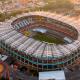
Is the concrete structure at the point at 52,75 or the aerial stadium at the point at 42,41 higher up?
the aerial stadium at the point at 42,41

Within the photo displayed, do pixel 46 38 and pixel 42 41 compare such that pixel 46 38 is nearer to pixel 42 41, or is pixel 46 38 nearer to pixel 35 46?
pixel 42 41

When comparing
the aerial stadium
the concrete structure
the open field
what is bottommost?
the concrete structure

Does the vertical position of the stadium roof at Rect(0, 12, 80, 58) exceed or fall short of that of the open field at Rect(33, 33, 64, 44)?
it exceeds it

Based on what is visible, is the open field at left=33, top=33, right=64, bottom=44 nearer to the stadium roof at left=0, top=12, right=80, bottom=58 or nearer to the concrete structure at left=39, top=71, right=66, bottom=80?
the stadium roof at left=0, top=12, right=80, bottom=58

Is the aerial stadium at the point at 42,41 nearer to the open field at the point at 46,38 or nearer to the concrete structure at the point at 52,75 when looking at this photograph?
the open field at the point at 46,38

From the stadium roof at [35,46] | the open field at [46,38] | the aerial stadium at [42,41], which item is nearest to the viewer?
the stadium roof at [35,46]

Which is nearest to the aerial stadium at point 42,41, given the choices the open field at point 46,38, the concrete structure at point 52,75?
the open field at point 46,38

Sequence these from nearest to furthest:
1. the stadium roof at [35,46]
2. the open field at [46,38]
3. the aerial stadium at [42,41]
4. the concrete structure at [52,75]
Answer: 1. the concrete structure at [52,75]
2. the stadium roof at [35,46]
3. the aerial stadium at [42,41]
4. the open field at [46,38]

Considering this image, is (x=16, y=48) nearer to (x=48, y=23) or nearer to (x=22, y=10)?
(x=48, y=23)

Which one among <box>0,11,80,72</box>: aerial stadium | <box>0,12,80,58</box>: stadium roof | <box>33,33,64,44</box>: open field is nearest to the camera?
<box>0,12,80,58</box>: stadium roof

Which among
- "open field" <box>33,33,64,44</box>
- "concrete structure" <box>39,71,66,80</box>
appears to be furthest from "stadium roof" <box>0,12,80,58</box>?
"open field" <box>33,33,64,44</box>

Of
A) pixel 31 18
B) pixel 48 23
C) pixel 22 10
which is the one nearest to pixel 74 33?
pixel 48 23
